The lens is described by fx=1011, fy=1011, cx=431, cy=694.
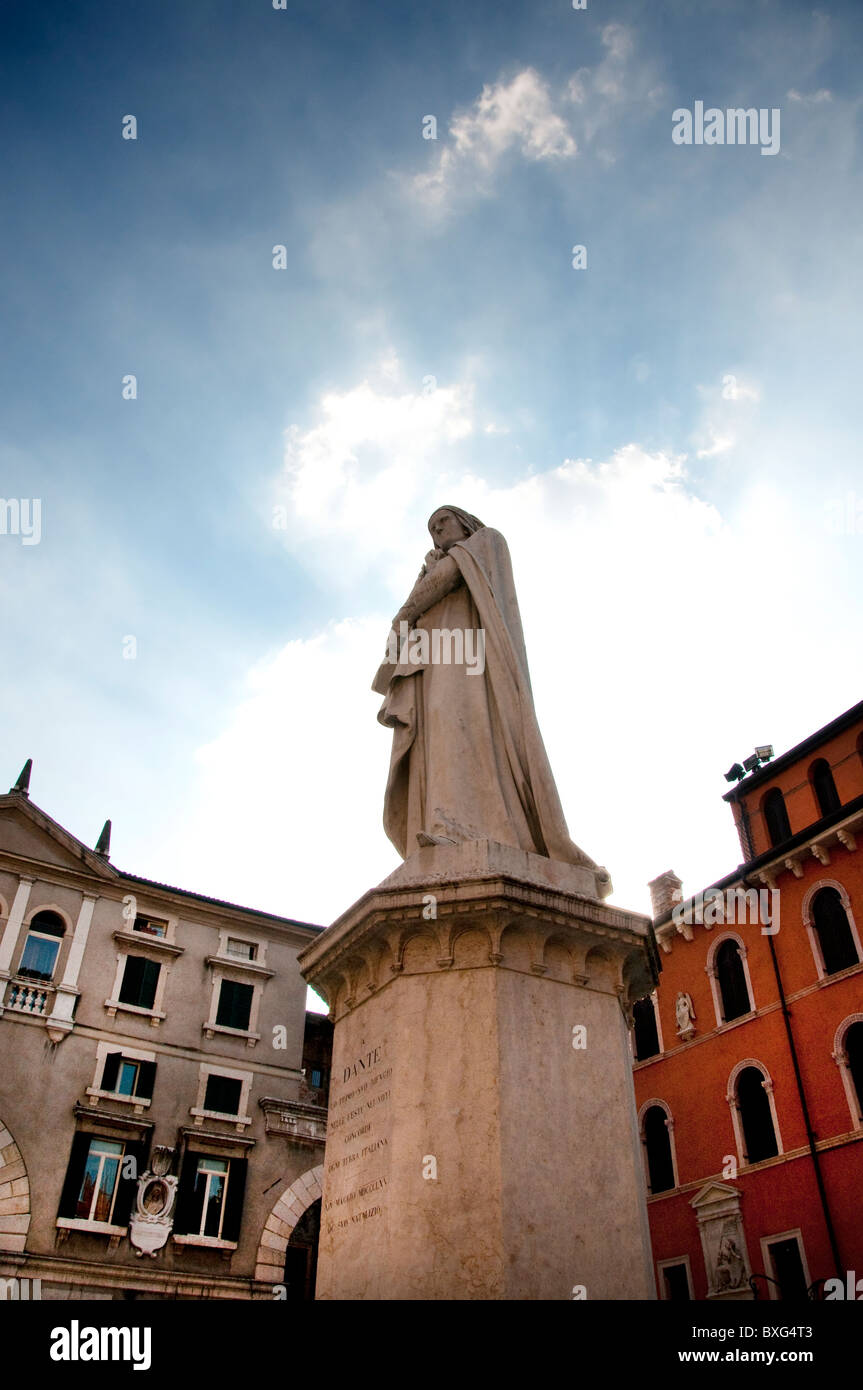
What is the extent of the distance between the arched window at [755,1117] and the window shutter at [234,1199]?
13584mm

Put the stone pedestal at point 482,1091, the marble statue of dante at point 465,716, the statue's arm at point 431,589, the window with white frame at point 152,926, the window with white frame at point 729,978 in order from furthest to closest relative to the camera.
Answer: the window with white frame at point 152,926, the window with white frame at point 729,978, the statue's arm at point 431,589, the marble statue of dante at point 465,716, the stone pedestal at point 482,1091

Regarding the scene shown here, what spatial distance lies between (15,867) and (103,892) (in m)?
2.70

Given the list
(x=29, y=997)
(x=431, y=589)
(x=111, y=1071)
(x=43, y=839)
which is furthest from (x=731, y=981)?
(x=431, y=589)

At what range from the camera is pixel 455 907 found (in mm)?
5980

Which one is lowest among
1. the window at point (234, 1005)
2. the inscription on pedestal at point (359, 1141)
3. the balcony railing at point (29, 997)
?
the inscription on pedestal at point (359, 1141)

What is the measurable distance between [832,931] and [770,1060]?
12.2ft

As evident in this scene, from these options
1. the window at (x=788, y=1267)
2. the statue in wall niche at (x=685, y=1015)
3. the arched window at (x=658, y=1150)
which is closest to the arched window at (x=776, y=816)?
the statue in wall niche at (x=685, y=1015)

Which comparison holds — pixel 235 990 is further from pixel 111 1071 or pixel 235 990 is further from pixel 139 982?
pixel 111 1071

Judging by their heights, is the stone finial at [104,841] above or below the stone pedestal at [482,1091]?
above

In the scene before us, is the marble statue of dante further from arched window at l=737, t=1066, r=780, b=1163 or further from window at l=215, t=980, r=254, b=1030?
window at l=215, t=980, r=254, b=1030

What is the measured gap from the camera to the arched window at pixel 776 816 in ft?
105

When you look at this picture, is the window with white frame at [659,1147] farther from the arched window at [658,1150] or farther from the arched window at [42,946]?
the arched window at [42,946]

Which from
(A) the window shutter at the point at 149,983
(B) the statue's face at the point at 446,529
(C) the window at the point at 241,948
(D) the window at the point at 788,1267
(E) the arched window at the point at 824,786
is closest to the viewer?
(B) the statue's face at the point at 446,529
